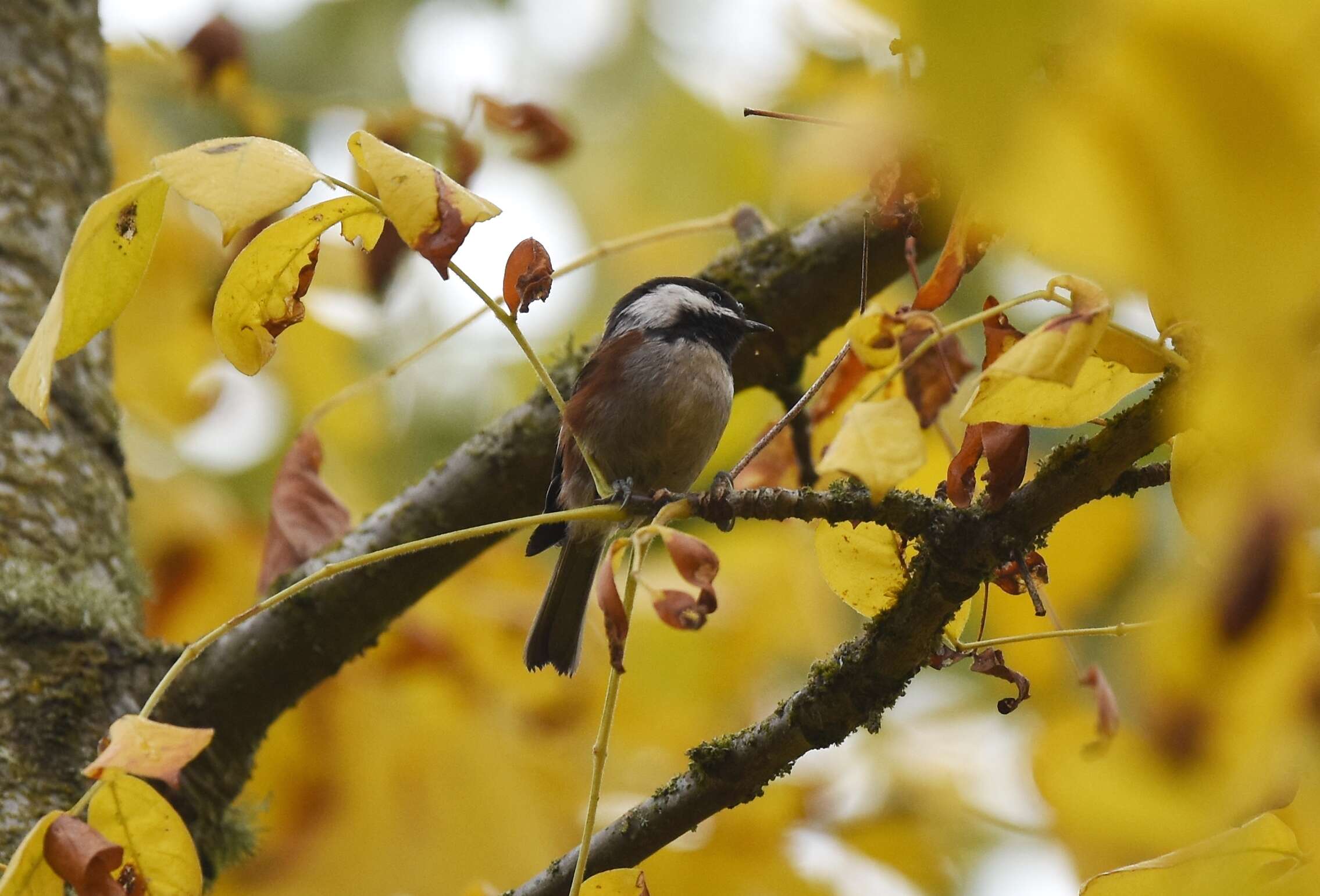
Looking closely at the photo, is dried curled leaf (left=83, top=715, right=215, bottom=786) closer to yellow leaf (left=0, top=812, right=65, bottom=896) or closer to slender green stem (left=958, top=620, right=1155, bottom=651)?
yellow leaf (left=0, top=812, right=65, bottom=896)

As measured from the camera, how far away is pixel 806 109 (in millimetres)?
4742

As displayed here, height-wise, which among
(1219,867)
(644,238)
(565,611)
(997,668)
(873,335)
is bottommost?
(565,611)

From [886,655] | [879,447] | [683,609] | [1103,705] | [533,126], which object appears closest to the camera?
[879,447]

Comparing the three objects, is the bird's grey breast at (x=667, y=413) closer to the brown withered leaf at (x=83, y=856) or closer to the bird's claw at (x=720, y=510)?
the bird's claw at (x=720, y=510)

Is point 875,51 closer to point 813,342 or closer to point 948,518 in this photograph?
point 813,342

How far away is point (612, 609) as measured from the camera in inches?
54.5

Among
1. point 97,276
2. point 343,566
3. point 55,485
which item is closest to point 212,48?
point 55,485

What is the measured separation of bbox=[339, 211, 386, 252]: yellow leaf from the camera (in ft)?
5.16

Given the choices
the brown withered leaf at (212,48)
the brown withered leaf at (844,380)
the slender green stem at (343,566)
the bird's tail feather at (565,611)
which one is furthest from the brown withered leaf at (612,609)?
the brown withered leaf at (212,48)

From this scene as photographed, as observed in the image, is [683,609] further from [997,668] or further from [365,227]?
[365,227]

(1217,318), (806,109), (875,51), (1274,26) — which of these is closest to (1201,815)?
(1217,318)

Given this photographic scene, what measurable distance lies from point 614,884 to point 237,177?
0.99 meters

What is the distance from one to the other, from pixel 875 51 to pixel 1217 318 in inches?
103

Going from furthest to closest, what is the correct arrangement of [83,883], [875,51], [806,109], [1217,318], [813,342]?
[806,109], [875,51], [813,342], [83,883], [1217,318]
